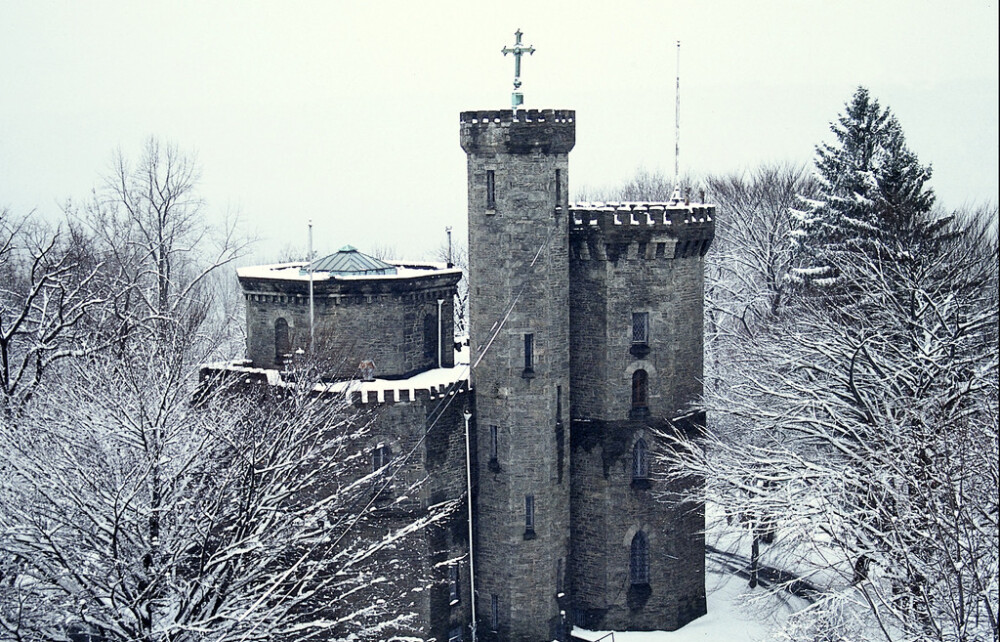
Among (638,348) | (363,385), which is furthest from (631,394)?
(363,385)

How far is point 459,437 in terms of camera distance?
119 ft

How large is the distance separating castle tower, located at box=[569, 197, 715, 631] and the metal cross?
14.3 ft

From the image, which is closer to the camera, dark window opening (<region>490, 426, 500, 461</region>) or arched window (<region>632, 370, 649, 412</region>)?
dark window opening (<region>490, 426, 500, 461</region>)

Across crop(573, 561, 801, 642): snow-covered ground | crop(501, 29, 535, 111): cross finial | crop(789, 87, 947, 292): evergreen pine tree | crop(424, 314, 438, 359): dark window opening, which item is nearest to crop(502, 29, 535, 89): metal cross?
crop(501, 29, 535, 111): cross finial

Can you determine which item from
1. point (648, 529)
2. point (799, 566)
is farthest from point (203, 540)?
point (799, 566)

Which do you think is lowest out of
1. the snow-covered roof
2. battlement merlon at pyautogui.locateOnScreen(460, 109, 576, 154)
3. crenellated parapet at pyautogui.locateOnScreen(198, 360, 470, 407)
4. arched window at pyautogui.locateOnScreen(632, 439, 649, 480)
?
arched window at pyautogui.locateOnScreen(632, 439, 649, 480)

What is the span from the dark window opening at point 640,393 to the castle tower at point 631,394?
3cm

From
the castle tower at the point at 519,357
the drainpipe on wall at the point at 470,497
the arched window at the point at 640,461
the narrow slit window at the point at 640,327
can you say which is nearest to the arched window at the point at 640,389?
the narrow slit window at the point at 640,327

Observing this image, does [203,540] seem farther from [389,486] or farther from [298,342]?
[298,342]

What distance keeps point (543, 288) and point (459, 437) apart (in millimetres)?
5185

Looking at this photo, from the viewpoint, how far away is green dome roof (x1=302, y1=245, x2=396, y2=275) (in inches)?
1518

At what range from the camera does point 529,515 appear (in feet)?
120

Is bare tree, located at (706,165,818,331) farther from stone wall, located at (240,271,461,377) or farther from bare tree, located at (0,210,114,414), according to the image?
bare tree, located at (0,210,114,414)

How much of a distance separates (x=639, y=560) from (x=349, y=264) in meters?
13.2
